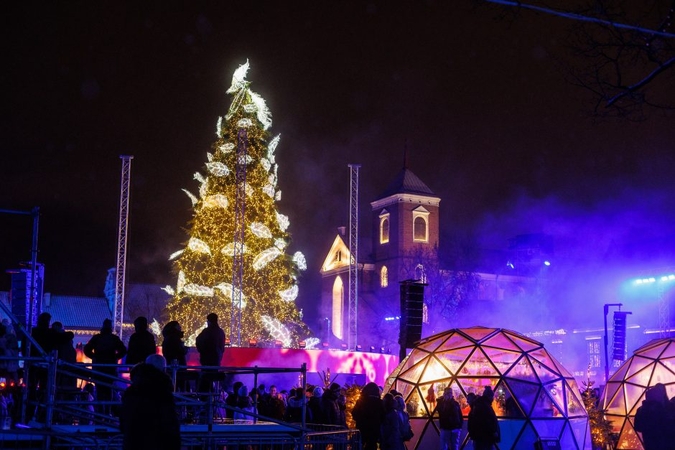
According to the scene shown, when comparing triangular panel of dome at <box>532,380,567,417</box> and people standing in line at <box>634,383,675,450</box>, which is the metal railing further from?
triangular panel of dome at <box>532,380,567,417</box>

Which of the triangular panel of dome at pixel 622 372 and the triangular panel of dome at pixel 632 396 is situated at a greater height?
the triangular panel of dome at pixel 622 372

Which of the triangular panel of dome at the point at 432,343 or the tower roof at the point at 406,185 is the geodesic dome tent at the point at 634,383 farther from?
the tower roof at the point at 406,185

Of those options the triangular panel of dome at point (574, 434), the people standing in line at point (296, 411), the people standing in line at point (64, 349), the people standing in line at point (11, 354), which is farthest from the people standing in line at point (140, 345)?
the triangular panel of dome at point (574, 434)

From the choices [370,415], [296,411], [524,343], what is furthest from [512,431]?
[370,415]

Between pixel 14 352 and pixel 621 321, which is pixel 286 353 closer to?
pixel 621 321

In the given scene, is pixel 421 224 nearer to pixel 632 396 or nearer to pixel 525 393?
pixel 632 396

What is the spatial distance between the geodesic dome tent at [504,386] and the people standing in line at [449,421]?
194cm

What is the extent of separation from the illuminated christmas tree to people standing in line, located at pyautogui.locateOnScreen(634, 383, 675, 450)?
23572mm

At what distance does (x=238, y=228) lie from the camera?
32938mm

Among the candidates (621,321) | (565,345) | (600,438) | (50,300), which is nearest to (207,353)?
(600,438)

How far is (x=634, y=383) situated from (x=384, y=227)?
2359 inches

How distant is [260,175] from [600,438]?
1940 cm

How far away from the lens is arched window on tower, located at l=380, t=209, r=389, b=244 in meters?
79.2

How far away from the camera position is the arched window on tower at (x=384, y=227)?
260ft
